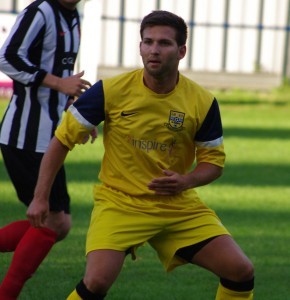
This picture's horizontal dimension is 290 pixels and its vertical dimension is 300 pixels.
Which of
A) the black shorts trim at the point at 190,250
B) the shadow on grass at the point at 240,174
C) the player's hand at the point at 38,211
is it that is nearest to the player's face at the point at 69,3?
the player's hand at the point at 38,211

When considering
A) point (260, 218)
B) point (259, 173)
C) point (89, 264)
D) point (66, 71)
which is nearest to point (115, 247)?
point (89, 264)

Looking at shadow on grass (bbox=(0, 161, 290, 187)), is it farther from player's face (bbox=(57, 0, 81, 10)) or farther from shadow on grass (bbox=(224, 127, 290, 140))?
player's face (bbox=(57, 0, 81, 10))

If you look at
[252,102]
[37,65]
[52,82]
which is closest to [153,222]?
[52,82]

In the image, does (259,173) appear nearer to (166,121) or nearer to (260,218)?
(260,218)

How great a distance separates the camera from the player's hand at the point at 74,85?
7.86 metres

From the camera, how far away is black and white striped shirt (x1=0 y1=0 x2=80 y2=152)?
26.2 ft

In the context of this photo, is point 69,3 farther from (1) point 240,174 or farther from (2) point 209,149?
(1) point 240,174

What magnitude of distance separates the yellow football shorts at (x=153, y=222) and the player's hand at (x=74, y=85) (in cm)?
105

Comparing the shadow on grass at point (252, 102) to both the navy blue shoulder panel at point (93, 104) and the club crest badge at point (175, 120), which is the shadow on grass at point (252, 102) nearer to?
the club crest badge at point (175, 120)

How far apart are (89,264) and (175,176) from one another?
2.17 feet

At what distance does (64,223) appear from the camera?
801 centimetres

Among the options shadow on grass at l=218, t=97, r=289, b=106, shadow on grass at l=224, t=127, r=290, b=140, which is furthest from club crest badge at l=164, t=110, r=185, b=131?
shadow on grass at l=218, t=97, r=289, b=106

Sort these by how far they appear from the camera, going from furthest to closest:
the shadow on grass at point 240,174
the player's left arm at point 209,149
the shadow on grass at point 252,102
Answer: the shadow on grass at point 252,102
the shadow on grass at point 240,174
the player's left arm at point 209,149

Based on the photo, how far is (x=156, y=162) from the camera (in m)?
6.91
